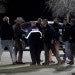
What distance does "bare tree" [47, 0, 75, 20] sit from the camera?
4131 cm

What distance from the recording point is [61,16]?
4275 cm

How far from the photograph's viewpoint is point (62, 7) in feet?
139

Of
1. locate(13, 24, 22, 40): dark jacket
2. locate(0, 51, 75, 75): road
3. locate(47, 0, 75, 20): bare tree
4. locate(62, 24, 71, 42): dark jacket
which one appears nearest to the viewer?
locate(0, 51, 75, 75): road

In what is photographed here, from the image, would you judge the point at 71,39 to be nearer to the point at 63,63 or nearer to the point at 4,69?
the point at 63,63

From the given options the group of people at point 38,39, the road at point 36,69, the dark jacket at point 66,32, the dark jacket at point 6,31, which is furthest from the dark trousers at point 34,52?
A: the dark jacket at point 66,32

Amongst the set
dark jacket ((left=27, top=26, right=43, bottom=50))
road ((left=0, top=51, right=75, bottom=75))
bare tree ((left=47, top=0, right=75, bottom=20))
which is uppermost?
bare tree ((left=47, top=0, right=75, bottom=20))

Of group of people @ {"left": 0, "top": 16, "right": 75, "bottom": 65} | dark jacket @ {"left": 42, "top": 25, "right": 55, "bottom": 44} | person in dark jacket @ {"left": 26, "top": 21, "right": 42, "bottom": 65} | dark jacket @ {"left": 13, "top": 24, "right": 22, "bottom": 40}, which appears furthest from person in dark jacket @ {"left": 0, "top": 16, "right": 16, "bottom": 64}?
dark jacket @ {"left": 42, "top": 25, "right": 55, "bottom": 44}

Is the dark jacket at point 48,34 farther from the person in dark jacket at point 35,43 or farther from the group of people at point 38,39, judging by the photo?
the person in dark jacket at point 35,43

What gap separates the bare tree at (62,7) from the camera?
4131 cm

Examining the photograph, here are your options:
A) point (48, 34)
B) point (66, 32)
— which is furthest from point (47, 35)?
point (66, 32)

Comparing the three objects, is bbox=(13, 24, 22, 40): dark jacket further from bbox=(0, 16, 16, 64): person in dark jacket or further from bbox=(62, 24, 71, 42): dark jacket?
bbox=(62, 24, 71, 42): dark jacket

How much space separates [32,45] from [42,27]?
0.80 meters

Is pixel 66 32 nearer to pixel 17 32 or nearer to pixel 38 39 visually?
pixel 38 39

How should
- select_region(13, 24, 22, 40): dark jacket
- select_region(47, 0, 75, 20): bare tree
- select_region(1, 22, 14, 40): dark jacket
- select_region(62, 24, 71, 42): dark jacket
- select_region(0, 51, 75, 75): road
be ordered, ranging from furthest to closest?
select_region(47, 0, 75, 20): bare tree → select_region(13, 24, 22, 40): dark jacket → select_region(62, 24, 71, 42): dark jacket → select_region(1, 22, 14, 40): dark jacket → select_region(0, 51, 75, 75): road
